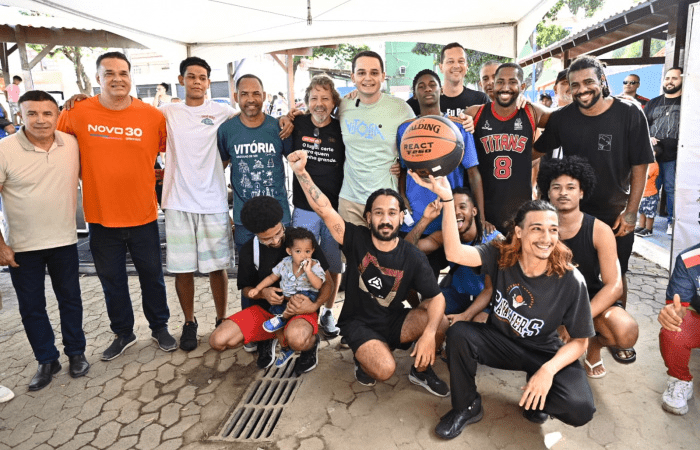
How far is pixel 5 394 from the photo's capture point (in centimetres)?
301

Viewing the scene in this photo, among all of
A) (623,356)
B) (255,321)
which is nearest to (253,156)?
(255,321)

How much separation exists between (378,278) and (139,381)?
1897 millimetres

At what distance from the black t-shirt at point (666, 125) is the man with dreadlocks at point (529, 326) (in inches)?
169

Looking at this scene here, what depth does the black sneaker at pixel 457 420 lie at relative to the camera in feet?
8.04

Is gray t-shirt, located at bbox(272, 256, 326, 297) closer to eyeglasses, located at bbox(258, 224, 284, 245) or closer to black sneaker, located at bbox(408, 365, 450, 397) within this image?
eyeglasses, located at bbox(258, 224, 284, 245)

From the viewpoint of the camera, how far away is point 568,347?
2410 mm

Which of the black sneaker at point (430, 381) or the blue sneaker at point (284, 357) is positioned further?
the blue sneaker at point (284, 357)

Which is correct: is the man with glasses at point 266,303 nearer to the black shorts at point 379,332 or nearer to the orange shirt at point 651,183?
the black shorts at point 379,332

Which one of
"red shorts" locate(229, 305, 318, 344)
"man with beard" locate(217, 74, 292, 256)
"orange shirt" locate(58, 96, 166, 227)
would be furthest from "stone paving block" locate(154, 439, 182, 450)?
"orange shirt" locate(58, 96, 166, 227)

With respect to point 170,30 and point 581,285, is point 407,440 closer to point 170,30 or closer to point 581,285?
point 581,285

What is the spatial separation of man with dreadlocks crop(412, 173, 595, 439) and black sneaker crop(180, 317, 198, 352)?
211 cm

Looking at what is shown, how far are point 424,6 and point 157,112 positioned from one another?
3.81m

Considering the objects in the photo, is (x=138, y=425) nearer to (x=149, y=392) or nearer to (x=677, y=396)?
(x=149, y=392)

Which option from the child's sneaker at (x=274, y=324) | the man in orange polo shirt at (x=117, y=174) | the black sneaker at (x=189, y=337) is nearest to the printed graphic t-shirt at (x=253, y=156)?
the man in orange polo shirt at (x=117, y=174)
